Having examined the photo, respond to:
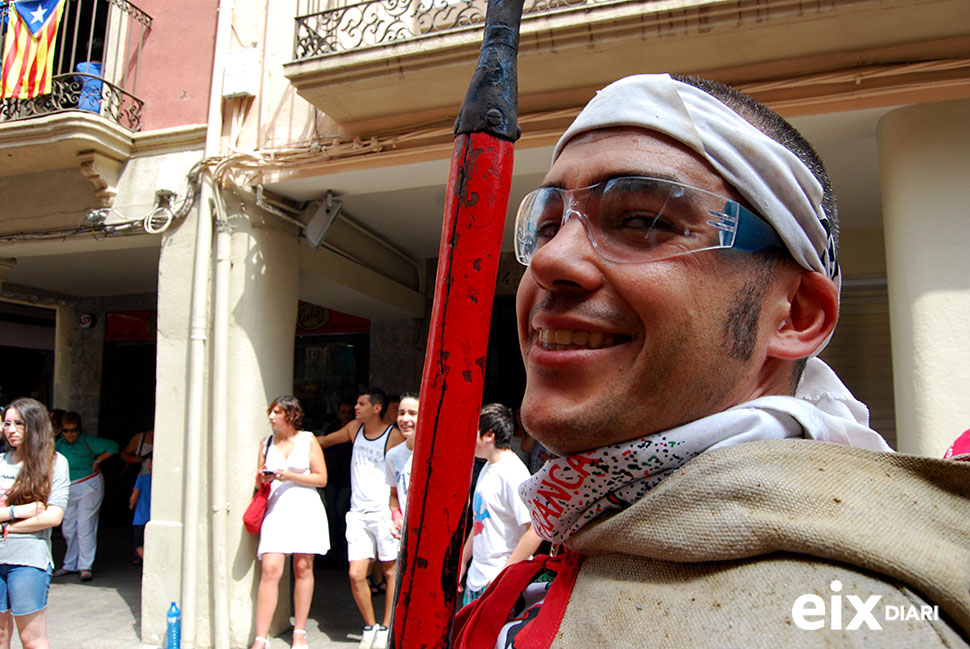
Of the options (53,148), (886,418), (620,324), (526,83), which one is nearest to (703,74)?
(526,83)

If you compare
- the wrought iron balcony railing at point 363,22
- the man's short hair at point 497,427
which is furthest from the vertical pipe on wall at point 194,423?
the man's short hair at point 497,427

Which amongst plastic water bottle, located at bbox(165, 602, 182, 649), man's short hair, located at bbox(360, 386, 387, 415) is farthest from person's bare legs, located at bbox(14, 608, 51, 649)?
man's short hair, located at bbox(360, 386, 387, 415)

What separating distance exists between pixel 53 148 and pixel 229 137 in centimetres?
164

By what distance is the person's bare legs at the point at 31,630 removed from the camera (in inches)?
165

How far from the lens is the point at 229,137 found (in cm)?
606

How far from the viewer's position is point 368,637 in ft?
18.1

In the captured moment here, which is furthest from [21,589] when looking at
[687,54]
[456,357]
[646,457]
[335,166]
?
[687,54]

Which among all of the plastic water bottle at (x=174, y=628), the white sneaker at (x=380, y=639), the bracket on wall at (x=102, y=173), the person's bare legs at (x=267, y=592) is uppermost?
the bracket on wall at (x=102, y=173)

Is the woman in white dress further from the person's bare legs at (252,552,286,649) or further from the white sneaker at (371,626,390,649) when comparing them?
the white sneaker at (371,626,390,649)

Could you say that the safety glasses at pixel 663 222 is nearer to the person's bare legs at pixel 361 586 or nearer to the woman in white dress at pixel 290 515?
the woman in white dress at pixel 290 515

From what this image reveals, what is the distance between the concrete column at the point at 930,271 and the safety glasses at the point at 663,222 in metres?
3.66

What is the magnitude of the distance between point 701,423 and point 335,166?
5197 millimetres

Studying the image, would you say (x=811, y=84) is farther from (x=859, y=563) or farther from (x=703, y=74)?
(x=859, y=563)

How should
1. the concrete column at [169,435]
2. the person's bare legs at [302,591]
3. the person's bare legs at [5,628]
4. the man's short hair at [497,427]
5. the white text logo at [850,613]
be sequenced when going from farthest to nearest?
the concrete column at [169,435], the person's bare legs at [302,591], the person's bare legs at [5,628], the man's short hair at [497,427], the white text logo at [850,613]
